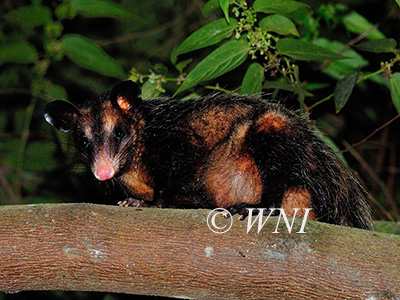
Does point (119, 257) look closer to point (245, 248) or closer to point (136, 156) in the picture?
point (245, 248)

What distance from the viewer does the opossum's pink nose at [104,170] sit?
3.38 m

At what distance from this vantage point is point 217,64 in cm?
360

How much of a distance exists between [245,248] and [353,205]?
1041 mm

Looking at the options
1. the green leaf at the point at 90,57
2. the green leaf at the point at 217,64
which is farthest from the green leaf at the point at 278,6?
the green leaf at the point at 90,57

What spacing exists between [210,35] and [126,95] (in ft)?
2.08

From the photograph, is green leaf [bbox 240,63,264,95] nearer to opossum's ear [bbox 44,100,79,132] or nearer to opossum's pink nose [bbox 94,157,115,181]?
opossum's pink nose [bbox 94,157,115,181]

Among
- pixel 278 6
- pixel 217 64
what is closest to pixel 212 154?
pixel 217 64

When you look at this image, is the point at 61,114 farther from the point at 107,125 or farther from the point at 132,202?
the point at 132,202

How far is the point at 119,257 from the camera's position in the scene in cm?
274

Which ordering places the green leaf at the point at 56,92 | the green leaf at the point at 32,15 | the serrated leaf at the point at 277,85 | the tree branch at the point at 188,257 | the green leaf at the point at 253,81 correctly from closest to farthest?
the tree branch at the point at 188,257 < the green leaf at the point at 253,81 < the serrated leaf at the point at 277,85 < the green leaf at the point at 32,15 < the green leaf at the point at 56,92

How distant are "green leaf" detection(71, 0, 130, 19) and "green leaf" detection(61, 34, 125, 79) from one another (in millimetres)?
212

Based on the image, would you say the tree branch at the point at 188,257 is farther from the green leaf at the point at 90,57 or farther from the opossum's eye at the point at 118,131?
the green leaf at the point at 90,57

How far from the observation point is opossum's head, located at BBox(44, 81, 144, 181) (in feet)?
11.7

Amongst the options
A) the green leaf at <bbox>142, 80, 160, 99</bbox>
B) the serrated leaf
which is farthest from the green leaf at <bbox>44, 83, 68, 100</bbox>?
the serrated leaf
